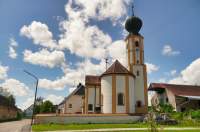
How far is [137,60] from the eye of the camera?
41.8 meters

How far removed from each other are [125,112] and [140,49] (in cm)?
1197

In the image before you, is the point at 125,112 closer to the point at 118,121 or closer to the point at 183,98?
the point at 118,121

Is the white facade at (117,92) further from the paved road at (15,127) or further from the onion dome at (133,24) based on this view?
the paved road at (15,127)

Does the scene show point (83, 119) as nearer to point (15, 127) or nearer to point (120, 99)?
point (120, 99)

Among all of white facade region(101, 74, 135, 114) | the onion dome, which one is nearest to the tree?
white facade region(101, 74, 135, 114)

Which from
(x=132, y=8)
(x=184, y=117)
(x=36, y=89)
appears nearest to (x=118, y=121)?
(x=184, y=117)

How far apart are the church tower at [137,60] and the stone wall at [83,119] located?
21.0 feet

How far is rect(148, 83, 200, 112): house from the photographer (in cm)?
4516

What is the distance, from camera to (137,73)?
41.2m

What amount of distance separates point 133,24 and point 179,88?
17596 millimetres

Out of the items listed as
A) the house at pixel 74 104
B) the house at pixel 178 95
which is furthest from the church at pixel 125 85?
the house at pixel 74 104

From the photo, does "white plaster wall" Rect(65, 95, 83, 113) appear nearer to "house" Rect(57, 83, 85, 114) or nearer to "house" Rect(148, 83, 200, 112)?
"house" Rect(57, 83, 85, 114)

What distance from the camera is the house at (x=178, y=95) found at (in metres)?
45.2

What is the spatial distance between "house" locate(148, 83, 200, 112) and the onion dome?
13057 millimetres
